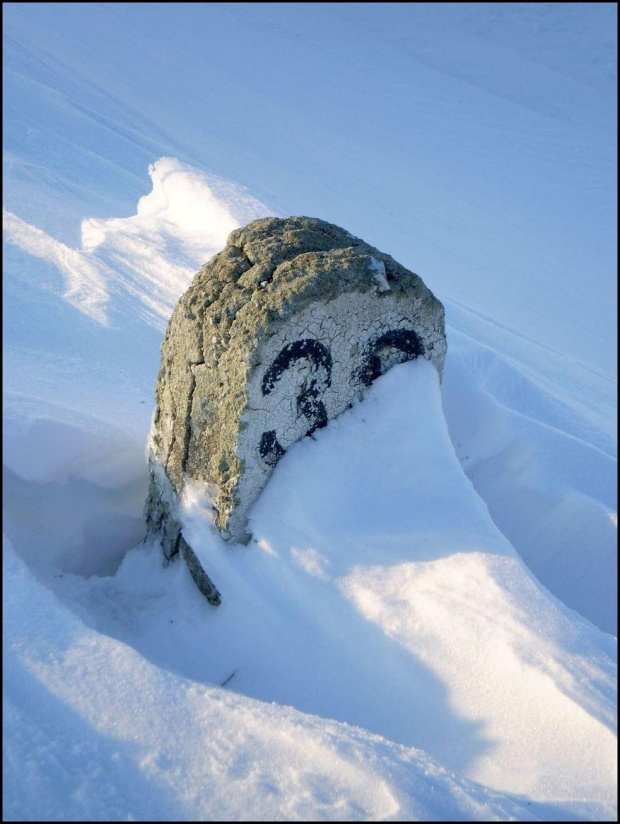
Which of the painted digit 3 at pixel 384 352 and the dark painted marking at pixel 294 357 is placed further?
the painted digit 3 at pixel 384 352

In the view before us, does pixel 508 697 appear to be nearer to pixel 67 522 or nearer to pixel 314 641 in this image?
pixel 314 641

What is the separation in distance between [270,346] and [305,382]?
7.4 inches

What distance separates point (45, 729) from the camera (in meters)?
1.45

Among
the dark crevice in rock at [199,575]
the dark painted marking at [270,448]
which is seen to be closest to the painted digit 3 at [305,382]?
the dark painted marking at [270,448]

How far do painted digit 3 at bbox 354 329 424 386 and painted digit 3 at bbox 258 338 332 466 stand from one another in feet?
0.49

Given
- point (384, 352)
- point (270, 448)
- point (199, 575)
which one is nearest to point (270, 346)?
point (270, 448)

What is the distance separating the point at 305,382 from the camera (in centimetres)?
216

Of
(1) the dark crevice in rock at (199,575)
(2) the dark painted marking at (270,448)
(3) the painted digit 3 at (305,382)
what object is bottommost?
(1) the dark crevice in rock at (199,575)

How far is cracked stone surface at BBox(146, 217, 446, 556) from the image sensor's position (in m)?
2.06

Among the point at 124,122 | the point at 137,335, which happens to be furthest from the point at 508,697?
the point at 124,122

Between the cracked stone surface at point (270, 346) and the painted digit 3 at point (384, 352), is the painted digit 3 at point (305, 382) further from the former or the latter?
the painted digit 3 at point (384, 352)

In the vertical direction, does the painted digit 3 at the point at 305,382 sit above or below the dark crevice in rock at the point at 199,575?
above

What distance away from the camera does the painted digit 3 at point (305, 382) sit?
6.84 feet

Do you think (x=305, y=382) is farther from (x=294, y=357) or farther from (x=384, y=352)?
(x=384, y=352)
